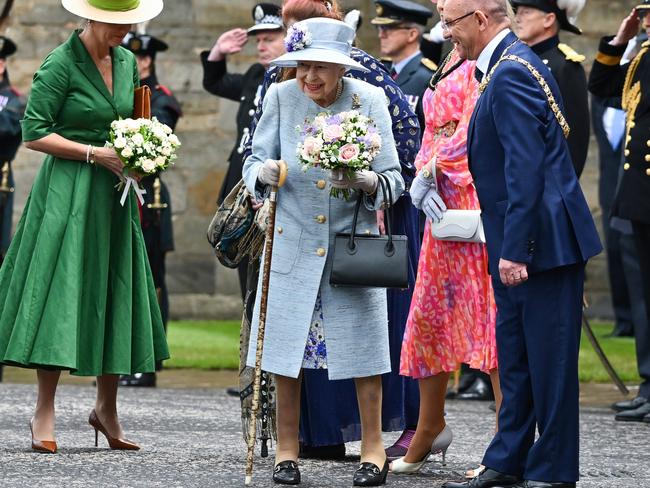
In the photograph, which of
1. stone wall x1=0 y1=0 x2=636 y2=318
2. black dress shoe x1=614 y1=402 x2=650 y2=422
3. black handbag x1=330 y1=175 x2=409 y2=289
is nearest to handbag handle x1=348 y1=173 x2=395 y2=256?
black handbag x1=330 y1=175 x2=409 y2=289

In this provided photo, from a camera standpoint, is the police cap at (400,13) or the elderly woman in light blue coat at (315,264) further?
the police cap at (400,13)

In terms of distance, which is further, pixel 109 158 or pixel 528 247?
pixel 109 158

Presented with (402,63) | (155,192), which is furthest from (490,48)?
(155,192)

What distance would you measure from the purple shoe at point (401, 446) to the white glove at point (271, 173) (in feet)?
5.09

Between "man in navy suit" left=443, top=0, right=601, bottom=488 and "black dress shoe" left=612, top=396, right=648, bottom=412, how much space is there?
10.7 ft

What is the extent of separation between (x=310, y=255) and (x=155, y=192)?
523 cm

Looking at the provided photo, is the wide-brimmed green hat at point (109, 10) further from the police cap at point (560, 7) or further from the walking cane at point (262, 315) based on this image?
the police cap at point (560, 7)

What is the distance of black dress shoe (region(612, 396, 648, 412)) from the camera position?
896 centimetres

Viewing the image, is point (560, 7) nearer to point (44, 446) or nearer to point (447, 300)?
point (447, 300)

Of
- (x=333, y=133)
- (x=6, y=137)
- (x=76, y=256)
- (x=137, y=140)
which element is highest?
(x=6, y=137)

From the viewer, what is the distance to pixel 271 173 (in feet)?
19.8

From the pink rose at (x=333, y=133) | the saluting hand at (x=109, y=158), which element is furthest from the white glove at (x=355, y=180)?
the saluting hand at (x=109, y=158)

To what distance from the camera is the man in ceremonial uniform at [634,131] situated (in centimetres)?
873

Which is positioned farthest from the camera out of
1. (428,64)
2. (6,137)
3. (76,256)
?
(6,137)
